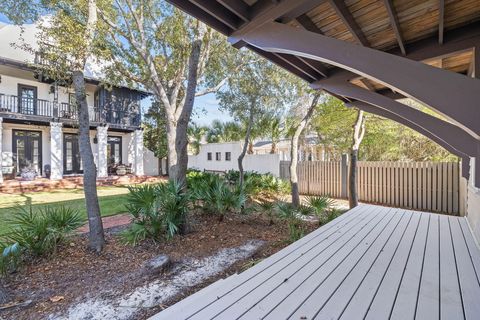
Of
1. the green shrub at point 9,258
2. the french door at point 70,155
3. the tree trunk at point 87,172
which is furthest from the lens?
the french door at point 70,155

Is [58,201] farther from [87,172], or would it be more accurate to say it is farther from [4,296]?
[4,296]

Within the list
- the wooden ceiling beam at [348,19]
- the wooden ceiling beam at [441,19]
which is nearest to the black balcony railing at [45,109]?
the wooden ceiling beam at [348,19]

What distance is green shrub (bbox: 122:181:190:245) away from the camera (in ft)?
15.4

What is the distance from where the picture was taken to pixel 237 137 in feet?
67.4

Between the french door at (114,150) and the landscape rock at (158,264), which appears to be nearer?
the landscape rock at (158,264)

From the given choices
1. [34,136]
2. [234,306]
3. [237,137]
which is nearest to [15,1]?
[234,306]

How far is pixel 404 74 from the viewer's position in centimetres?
199

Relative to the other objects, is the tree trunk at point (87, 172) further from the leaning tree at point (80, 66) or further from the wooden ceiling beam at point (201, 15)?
the wooden ceiling beam at point (201, 15)

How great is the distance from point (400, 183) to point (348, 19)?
7.57 metres

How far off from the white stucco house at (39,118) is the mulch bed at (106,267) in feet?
33.1

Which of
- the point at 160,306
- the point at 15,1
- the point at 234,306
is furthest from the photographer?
the point at 15,1

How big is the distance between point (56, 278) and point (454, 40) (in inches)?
245

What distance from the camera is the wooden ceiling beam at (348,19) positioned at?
2628mm

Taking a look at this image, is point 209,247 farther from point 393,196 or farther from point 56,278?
point 393,196
